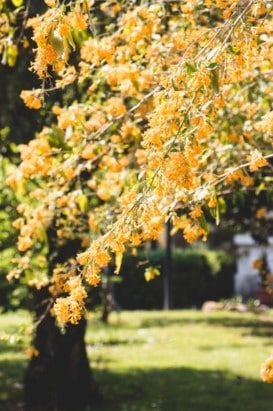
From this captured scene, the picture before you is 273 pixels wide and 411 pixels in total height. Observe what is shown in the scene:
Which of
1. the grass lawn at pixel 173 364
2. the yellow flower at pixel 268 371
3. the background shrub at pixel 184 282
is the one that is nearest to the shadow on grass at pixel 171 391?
the grass lawn at pixel 173 364

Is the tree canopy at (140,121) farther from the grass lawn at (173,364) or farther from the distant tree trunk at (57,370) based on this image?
the distant tree trunk at (57,370)

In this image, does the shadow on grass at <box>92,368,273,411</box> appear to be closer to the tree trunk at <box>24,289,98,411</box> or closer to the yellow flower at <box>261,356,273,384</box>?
the tree trunk at <box>24,289,98,411</box>

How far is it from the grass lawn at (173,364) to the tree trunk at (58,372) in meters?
0.27

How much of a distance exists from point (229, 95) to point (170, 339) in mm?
11248

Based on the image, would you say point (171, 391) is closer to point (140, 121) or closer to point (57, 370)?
point (57, 370)

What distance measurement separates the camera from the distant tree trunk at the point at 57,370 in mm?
9227

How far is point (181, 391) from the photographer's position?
10.7m

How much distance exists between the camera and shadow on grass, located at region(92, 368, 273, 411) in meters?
9.66

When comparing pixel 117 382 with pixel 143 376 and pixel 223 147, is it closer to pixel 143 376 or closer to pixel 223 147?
pixel 143 376

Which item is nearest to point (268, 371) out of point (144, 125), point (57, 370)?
point (144, 125)

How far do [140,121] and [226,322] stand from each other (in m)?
16.0

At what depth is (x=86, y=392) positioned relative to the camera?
9.66m

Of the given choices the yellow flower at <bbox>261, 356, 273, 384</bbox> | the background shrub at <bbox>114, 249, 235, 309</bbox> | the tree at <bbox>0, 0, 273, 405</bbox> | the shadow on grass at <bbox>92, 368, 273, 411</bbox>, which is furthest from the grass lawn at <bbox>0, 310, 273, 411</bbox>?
the background shrub at <bbox>114, 249, 235, 309</bbox>

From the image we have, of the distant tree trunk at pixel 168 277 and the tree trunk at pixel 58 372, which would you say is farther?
the distant tree trunk at pixel 168 277
